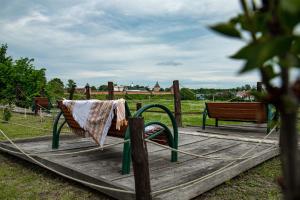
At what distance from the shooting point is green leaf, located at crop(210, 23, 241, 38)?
0.48 meters

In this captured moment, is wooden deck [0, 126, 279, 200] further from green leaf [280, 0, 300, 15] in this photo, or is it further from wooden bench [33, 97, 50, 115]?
wooden bench [33, 97, 50, 115]

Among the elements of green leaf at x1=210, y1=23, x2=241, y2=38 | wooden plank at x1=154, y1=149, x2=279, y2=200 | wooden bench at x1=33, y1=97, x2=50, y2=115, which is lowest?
wooden plank at x1=154, y1=149, x2=279, y2=200

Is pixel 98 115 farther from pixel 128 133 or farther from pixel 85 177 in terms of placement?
pixel 85 177

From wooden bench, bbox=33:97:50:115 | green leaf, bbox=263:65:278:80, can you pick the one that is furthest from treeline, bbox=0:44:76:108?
green leaf, bbox=263:65:278:80

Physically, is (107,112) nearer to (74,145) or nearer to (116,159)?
(116,159)

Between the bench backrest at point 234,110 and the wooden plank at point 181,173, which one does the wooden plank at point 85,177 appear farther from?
the bench backrest at point 234,110

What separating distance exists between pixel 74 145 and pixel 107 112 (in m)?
1.88

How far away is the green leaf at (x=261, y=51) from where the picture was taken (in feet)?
1.36

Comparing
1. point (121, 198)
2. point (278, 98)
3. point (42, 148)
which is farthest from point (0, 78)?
point (278, 98)

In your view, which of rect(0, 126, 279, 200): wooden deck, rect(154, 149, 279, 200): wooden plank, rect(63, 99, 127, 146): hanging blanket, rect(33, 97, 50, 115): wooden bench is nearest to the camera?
rect(154, 149, 279, 200): wooden plank

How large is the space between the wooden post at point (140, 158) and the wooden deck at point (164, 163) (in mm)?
315

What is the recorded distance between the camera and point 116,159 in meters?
5.31

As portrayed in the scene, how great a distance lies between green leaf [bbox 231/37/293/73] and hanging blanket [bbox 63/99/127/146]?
4622mm

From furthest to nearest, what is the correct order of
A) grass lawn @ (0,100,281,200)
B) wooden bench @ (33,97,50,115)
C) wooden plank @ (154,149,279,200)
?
wooden bench @ (33,97,50,115) → grass lawn @ (0,100,281,200) → wooden plank @ (154,149,279,200)
